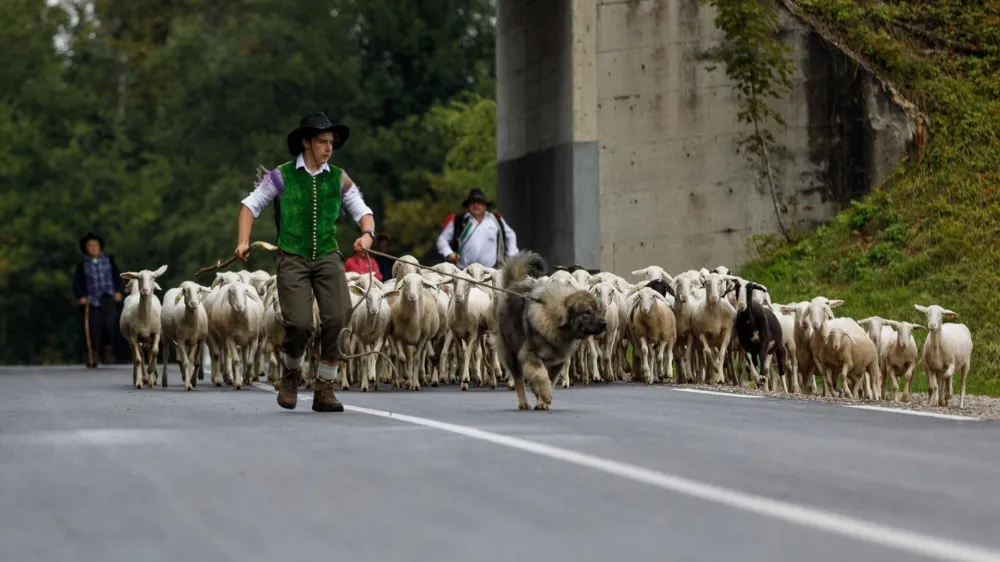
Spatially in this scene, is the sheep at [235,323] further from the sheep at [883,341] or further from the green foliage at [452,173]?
the green foliage at [452,173]

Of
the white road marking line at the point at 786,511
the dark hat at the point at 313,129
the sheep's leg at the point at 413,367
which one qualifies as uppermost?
the dark hat at the point at 313,129

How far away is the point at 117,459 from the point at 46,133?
59.8 metres

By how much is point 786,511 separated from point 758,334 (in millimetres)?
16241

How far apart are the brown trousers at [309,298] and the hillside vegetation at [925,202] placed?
41.1ft

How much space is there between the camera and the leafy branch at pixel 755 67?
31.7 meters

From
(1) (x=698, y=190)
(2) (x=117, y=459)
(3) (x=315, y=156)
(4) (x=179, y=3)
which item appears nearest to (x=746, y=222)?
(1) (x=698, y=190)

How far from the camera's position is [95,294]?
3281cm

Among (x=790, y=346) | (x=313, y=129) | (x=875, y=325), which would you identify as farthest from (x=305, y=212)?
(x=875, y=325)

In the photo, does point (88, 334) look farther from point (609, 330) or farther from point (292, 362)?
point (292, 362)

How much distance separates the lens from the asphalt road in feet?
24.0

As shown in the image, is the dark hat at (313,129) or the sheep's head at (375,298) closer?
the dark hat at (313,129)

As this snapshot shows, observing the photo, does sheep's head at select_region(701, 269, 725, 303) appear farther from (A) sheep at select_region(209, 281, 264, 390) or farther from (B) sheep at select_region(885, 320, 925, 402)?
(A) sheep at select_region(209, 281, 264, 390)

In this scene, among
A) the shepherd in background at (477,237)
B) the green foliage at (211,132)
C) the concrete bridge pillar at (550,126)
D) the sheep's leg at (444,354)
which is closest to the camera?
the sheep's leg at (444,354)

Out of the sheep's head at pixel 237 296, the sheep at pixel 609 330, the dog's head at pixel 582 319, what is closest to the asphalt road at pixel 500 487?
the dog's head at pixel 582 319
